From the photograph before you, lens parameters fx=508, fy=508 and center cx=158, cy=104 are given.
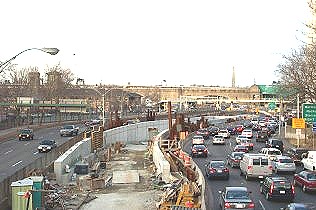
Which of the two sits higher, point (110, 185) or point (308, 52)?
point (308, 52)

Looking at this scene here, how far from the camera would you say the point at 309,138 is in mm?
65625

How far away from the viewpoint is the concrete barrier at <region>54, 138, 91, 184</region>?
3098cm

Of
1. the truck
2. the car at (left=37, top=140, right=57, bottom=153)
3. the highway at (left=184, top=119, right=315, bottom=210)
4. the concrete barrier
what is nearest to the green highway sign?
the highway at (left=184, top=119, right=315, bottom=210)

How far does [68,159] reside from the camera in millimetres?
34281

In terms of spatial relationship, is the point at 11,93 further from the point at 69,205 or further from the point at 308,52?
the point at 69,205

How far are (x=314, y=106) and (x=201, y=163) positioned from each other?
17644mm

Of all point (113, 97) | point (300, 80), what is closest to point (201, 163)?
point (300, 80)

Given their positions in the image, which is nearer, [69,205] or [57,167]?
[69,205]

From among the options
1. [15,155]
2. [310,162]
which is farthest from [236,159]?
[15,155]

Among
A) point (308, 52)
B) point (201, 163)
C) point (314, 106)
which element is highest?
point (308, 52)

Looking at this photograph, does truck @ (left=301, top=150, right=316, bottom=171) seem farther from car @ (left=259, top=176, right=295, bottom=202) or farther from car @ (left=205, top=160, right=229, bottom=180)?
car @ (left=259, top=176, right=295, bottom=202)

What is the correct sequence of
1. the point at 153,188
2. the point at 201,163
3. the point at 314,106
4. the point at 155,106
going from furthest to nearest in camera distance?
the point at 155,106, the point at 314,106, the point at 201,163, the point at 153,188

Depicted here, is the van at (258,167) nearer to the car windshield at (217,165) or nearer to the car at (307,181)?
the car windshield at (217,165)

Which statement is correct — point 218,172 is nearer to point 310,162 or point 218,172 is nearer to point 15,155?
point 310,162
